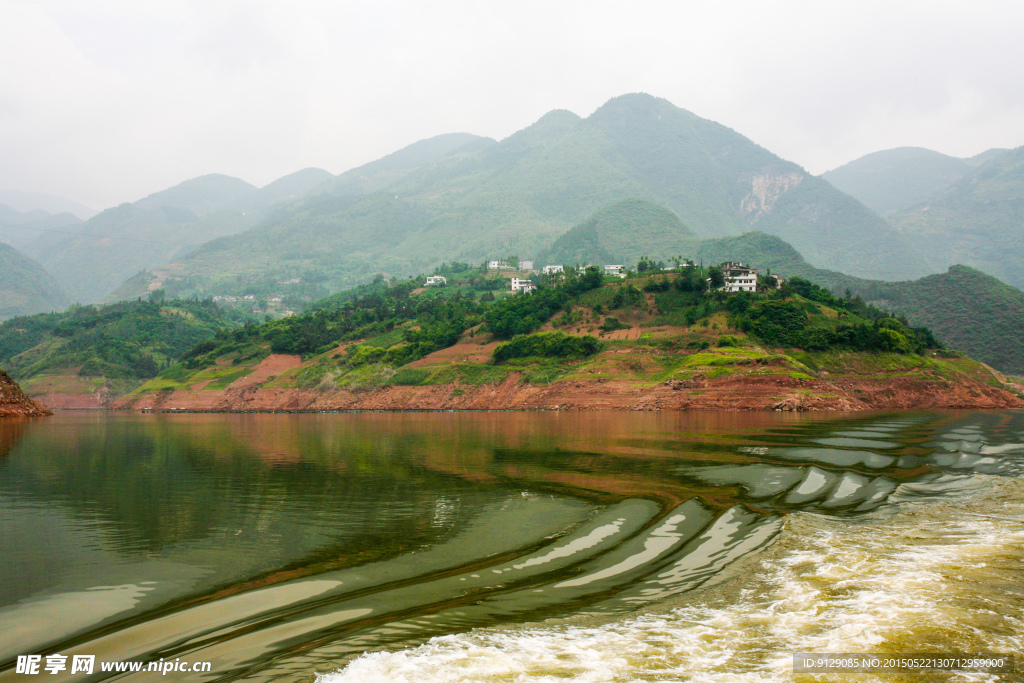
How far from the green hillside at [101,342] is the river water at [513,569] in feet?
446

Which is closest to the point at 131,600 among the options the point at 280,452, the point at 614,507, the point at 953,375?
the point at 614,507

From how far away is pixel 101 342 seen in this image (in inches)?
5935

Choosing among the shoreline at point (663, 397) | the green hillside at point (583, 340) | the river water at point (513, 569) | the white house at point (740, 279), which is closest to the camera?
the river water at point (513, 569)

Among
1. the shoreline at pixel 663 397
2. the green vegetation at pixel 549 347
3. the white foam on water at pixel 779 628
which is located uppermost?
the green vegetation at pixel 549 347

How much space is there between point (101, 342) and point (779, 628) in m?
175

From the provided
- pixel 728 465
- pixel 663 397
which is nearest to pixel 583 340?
pixel 663 397

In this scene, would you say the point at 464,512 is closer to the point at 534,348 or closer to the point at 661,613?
the point at 661,613

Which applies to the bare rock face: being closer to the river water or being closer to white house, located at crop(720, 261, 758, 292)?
the river water

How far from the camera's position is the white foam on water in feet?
27.9

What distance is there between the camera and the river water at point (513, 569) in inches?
360

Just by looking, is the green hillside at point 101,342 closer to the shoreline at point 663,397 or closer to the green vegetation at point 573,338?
the green vegetation at point 573,338

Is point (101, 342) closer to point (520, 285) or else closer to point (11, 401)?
point (11, 401)

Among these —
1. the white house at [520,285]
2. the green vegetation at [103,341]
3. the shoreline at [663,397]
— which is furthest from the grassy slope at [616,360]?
the white house at [520,285]

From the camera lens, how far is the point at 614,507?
19.7 m
